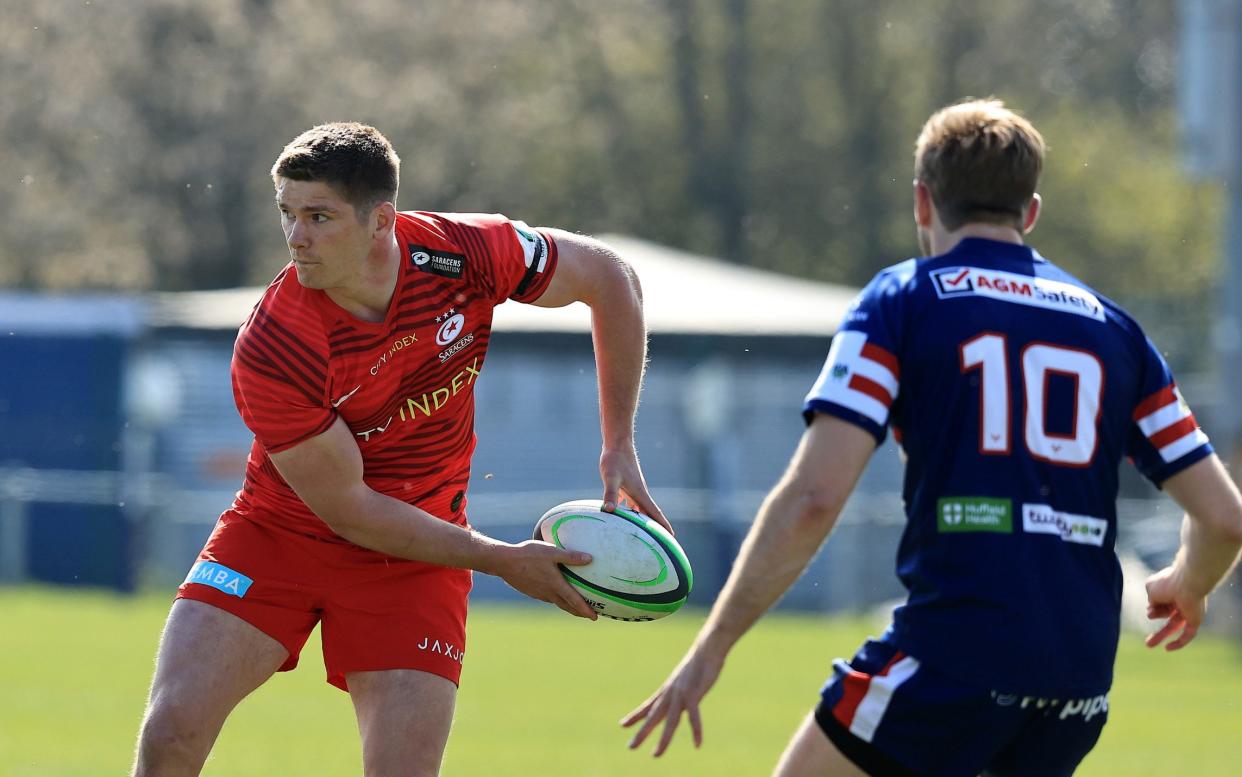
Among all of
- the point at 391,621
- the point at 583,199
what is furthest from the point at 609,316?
the point at 583,199

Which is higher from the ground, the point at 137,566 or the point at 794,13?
the point at 794,13

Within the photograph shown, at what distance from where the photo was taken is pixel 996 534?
12.7ft

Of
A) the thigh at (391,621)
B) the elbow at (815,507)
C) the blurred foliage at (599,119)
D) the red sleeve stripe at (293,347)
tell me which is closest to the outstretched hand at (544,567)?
the thigh at (391,621)

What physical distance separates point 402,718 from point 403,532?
52 centimetres

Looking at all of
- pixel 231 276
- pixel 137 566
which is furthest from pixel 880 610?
pixel 231 276

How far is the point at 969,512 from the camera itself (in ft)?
12.8

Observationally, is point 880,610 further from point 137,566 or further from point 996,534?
point 996,534

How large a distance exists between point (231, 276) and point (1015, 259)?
26.7 m

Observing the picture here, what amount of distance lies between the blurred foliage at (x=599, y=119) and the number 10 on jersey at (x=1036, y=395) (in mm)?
23552

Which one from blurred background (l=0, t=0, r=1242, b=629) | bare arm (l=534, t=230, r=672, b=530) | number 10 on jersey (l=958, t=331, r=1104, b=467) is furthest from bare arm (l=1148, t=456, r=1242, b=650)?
blurred background (l=0, t=0, r=1242, b=629)

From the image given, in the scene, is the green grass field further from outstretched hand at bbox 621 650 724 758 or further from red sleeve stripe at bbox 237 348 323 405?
outstretched hand at bbox 621 650 724 758

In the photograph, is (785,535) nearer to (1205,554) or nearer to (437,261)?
(1205,554)

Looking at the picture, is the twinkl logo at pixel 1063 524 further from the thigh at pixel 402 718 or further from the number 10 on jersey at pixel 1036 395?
the thigh at pixel 402 718

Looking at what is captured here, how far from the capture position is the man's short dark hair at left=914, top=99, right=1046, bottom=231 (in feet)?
13.2
